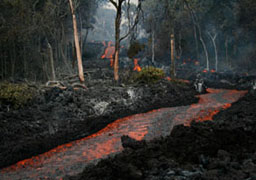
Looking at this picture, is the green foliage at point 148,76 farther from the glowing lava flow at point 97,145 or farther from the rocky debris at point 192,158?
the rocky debris at point 192,158

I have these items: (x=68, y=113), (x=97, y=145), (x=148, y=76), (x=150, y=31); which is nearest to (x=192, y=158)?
(x=97, y=145)

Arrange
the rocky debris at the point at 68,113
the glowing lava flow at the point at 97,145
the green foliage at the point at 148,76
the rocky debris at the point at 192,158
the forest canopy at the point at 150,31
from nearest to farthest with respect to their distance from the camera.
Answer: the rocky debris at the point at 192,158, the glowing lava flow at the point at 97,145, the rocky debris at the point at 68,113, the green foliage at the point at 148,76, the forest canopy at the point at 150,31

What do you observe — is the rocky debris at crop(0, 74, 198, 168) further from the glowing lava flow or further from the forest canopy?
the forest canopy

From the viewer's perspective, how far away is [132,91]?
574 inches

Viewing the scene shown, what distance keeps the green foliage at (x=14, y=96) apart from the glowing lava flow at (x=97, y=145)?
9.77 ft

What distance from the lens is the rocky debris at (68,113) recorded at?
8.44 m

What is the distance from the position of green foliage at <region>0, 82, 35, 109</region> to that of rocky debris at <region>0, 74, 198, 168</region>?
321mm

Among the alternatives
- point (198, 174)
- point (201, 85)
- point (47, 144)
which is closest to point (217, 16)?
point (201, 85)

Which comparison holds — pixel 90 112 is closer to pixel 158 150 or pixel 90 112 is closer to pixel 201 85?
pixel 158 150


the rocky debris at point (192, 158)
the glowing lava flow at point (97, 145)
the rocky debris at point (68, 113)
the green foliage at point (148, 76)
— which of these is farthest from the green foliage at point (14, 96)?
the green foliage at point (148, 76)

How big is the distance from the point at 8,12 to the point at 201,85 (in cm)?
1403

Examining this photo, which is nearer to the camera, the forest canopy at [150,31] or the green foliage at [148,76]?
the green foliage at [148,76]

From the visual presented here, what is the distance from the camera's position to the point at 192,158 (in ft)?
16.6

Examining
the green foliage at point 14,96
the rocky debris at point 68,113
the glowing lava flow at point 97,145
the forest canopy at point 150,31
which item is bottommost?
the glowing lava flow at point 97,145
